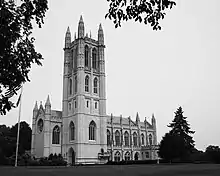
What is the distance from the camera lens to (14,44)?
5.51 metres

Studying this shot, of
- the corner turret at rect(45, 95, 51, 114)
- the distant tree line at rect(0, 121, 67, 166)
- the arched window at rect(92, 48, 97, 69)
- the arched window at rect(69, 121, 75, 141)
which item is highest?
the arched window at rect(92, 48, 97, 69)

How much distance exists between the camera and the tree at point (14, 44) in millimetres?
5195

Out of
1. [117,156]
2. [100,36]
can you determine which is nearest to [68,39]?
[100,36]

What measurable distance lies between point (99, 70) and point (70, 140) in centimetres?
1770

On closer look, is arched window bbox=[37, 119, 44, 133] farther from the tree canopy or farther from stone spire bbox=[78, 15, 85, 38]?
the tree canopy

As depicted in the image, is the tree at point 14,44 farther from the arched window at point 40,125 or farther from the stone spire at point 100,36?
the stone spire at point 100,36

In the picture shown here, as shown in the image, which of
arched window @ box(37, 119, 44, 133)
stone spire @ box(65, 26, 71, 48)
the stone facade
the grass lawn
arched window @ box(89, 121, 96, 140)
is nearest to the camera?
the grass lawn

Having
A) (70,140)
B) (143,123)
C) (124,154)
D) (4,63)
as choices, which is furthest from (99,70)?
(4,63)

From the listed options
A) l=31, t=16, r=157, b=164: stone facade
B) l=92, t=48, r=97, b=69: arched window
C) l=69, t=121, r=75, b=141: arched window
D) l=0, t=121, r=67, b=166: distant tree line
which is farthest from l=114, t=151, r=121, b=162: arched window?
l=92, t=48, r=97, b=69: arched window

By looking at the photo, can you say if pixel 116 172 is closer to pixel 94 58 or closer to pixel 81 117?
pixel 81 117

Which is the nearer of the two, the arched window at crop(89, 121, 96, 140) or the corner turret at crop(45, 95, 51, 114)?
the arched window at crop(89, 121, 96, 140)

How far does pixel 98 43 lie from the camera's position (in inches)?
2682

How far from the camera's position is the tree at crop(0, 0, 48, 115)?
520 centimetres

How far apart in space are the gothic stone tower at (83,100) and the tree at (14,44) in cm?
5073
